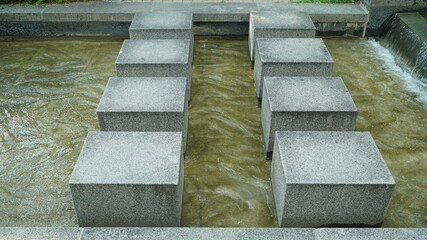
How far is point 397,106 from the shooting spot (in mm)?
7820

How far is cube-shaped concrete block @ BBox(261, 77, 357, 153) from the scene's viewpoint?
5906mm

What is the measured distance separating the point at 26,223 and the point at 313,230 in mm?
3537

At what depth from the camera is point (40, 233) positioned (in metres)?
4.25

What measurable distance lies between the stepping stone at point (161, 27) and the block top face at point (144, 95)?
2.31 m

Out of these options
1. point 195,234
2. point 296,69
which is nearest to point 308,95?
point 296,69

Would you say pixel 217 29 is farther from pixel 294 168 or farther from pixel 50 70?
pixel 294 168

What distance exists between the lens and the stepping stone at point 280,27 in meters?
8.70

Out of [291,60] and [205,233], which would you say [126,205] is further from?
[291,60]

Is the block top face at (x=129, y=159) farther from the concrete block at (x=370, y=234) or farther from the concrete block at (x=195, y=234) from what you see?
the concrete block at (x=370, y=234)

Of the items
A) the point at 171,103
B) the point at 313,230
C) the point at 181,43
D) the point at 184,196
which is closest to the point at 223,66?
the point at 181,43

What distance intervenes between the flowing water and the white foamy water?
0.22ft

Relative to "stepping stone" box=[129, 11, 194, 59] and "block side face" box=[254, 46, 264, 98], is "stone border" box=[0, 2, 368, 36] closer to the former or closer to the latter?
"stepping stone" box=[129, 11, 194, 59]

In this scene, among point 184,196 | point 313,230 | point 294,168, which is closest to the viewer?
point 313,230

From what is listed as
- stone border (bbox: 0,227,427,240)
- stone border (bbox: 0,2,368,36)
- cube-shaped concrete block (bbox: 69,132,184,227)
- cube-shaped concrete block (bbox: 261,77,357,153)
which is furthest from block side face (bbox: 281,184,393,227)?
stone border (bbox: 0,2,368,36)
